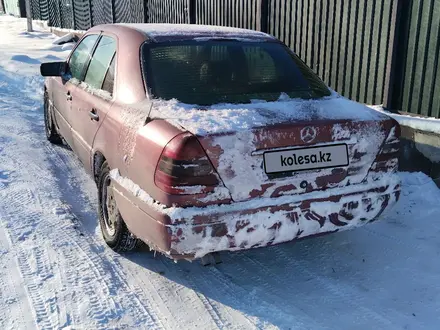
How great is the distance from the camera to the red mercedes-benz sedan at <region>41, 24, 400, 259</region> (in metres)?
2.64

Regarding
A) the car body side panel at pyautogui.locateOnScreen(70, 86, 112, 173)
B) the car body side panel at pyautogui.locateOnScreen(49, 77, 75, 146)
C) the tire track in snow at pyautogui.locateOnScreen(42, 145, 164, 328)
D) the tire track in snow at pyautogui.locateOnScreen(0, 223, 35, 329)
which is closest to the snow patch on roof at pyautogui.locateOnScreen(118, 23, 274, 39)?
the car body side panel at pyautogui.locateOnScreen(70, 86, 112, 173)

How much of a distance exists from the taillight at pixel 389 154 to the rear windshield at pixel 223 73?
2.04 feet

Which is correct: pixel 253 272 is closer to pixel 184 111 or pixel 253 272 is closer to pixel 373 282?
pixel 373 282

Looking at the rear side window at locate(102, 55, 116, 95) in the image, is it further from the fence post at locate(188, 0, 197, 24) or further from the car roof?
the fence post at locate(188, 0, 197, 24)

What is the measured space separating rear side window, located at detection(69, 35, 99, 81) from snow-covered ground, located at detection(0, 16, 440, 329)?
121 centimetres

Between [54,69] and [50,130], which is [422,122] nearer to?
[54,69]

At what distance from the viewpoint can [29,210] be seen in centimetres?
409

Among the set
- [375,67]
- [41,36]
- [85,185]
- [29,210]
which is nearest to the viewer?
[29,210]

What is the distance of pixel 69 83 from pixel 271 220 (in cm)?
289

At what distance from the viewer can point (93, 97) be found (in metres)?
3.92

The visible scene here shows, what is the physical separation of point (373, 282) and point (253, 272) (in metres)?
0.82

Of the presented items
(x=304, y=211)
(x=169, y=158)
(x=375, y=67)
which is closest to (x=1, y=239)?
(x=169, y=158)

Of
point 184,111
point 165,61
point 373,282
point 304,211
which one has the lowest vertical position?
point 373,282

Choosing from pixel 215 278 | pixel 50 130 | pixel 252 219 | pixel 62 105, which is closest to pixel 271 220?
pixel 252 219
